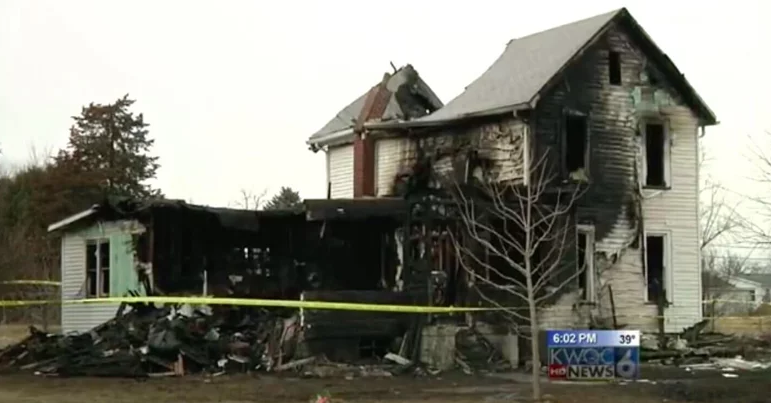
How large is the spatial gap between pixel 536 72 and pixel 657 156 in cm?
403

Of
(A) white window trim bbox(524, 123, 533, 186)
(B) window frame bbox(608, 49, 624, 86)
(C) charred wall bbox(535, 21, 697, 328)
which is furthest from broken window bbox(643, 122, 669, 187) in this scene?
(A) white window trim bbox(524, 123, 533, 186)

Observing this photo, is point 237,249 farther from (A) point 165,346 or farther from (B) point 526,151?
(B) point 526,151

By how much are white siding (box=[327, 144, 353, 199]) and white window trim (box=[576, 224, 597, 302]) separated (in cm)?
800

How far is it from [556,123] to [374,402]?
12.4 metres

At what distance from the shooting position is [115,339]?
25.5m

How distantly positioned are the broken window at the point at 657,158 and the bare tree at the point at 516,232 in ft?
10.9

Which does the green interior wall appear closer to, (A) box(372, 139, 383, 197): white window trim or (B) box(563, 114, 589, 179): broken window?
(A) box(372, 139, 383, 197): white window trim

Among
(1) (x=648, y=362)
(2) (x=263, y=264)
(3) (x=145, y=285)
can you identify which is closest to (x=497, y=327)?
(1) (x=648, y=362)

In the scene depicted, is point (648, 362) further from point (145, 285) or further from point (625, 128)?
point (145, 285)

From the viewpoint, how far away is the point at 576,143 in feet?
101

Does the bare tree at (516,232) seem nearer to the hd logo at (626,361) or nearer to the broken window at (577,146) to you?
the broken window at (577,146)

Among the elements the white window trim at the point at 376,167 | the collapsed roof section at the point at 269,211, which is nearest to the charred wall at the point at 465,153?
the white window trim at the point at 376,167

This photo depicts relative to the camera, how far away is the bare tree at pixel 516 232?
27.6 m

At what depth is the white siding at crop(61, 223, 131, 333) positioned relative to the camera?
31.9 metres
